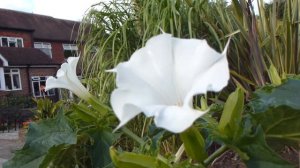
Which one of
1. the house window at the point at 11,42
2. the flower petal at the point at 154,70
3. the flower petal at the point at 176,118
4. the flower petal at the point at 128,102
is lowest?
the flower petal at the point at 176,118

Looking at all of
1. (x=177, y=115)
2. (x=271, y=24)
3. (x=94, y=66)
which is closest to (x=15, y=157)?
(x=177, y=115)

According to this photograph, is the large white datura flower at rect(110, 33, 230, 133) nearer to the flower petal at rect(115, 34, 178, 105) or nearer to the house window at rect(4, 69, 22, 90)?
the flower petal at rect(115, 34, 178, 105)

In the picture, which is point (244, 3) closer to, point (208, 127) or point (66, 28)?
point (208, 127)

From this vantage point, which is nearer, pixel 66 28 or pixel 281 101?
pixel 281 101

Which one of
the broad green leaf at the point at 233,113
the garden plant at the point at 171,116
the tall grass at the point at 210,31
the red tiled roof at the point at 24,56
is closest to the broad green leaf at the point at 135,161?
the garden plant at the point at 171,116

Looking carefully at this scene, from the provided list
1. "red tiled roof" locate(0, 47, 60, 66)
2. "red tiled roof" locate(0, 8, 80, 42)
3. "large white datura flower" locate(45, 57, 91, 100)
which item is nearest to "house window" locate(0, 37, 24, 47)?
"red tiled roof" locate(0, 8, 80, 42)

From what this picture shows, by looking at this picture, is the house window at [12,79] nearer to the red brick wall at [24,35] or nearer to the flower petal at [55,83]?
the red brick wall at [24,35]

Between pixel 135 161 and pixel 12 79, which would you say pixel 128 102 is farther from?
pixel 12 79
